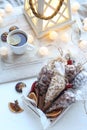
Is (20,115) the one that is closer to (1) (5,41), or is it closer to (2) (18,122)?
(2) (18,122)

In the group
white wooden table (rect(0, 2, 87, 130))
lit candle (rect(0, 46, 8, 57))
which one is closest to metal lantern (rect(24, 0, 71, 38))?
lit candle (rect(0, 46, 8, 57))

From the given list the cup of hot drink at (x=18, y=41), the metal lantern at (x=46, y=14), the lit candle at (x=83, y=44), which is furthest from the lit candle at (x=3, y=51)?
the lit candle at (x=83, y=44)

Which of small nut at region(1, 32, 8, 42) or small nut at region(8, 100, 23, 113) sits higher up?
small nut at region(1, 32, 8, 42)

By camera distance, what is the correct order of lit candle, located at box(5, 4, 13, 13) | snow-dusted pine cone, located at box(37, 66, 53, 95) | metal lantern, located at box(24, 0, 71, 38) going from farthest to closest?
1. lit candle, located at box(5, 4, 13, 13)
2. metal lantern, located at box(24, 0, 71, 38)
3. snow-dusted pine cone, located at box(37, 66, 53, 95)

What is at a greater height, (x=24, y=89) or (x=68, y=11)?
(x=68, y=11)

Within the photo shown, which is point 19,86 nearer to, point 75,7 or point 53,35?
point 53,35

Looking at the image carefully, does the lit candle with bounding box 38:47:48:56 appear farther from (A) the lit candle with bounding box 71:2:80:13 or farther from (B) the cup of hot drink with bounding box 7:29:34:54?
(A) the lit candle with bounding box 71:2:80:13

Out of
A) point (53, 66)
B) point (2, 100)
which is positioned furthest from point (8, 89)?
point (53, 66)
